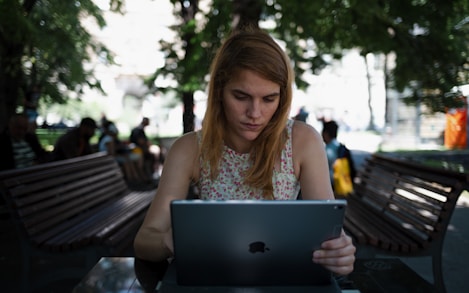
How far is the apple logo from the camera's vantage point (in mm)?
1187

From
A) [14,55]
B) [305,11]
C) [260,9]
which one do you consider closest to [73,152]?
[14,55]

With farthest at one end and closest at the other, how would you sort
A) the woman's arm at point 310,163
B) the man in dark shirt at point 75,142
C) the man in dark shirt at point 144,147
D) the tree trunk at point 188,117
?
the man in dark shirt at point 144,147 → the man in dark shirt at point 75,142 → the tree trunk at point 188,117 → the woman's arm at point 310,163

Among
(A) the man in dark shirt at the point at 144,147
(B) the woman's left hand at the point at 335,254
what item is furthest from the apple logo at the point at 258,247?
(A) the man in dark shirt at the point at 144,147

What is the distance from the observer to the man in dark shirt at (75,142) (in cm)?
613

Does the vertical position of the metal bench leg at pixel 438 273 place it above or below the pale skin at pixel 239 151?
below

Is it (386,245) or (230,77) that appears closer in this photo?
(230,77)

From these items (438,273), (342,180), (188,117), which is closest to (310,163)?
(188,117)

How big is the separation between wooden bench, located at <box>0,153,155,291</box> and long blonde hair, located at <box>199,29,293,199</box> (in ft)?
4.41

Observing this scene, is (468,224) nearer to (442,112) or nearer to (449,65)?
(442,112)

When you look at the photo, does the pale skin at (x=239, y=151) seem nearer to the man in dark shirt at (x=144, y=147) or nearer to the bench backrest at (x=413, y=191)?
the bench backrest at (x=413, y=191)

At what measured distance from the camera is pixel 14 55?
697 centimetres

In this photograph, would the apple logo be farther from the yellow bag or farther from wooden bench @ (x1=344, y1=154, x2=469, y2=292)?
the yellow bag

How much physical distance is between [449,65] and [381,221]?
265cm

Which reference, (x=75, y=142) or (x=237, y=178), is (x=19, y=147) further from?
(x=237, y=178)
